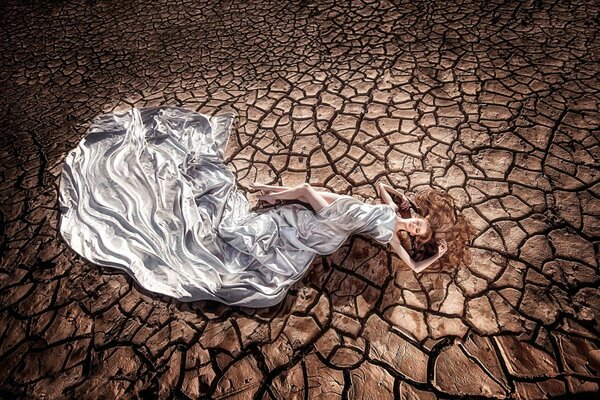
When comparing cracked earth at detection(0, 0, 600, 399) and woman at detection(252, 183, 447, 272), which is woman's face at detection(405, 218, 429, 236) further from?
cracked earth at detection(0, 0, 600, 399)

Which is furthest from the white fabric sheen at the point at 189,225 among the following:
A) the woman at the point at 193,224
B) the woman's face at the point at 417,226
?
the woman's face at the point at 417,226

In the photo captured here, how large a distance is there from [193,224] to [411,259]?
5.34 feet

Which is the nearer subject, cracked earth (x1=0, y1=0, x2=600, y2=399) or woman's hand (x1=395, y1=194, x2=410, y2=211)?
cracked earth (x1=0, y1=0, x2=600, y2=399)

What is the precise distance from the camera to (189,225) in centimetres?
245

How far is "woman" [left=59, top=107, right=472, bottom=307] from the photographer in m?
2.28

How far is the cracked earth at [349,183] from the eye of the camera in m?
2.00

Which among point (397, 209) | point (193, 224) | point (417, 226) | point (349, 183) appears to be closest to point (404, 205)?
point (397, 209)

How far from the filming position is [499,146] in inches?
122

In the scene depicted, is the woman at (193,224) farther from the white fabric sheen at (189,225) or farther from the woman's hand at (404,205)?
the woman's hand at (404,205)

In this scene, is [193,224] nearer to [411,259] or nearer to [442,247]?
[411,259]

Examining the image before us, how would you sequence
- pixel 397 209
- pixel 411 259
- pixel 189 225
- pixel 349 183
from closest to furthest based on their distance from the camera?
pixel 411 259 < pixel 189 225 < pixel 397 209 < pixel 349 183

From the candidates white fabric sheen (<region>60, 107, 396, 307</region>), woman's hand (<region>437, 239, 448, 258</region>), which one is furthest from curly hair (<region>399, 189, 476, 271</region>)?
white fabric sheen (<region>60, 107, 396, 307</region>)

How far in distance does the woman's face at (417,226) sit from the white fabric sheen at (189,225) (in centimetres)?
13

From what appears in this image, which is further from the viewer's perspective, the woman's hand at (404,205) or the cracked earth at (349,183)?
the woman's hand at (404,205)
